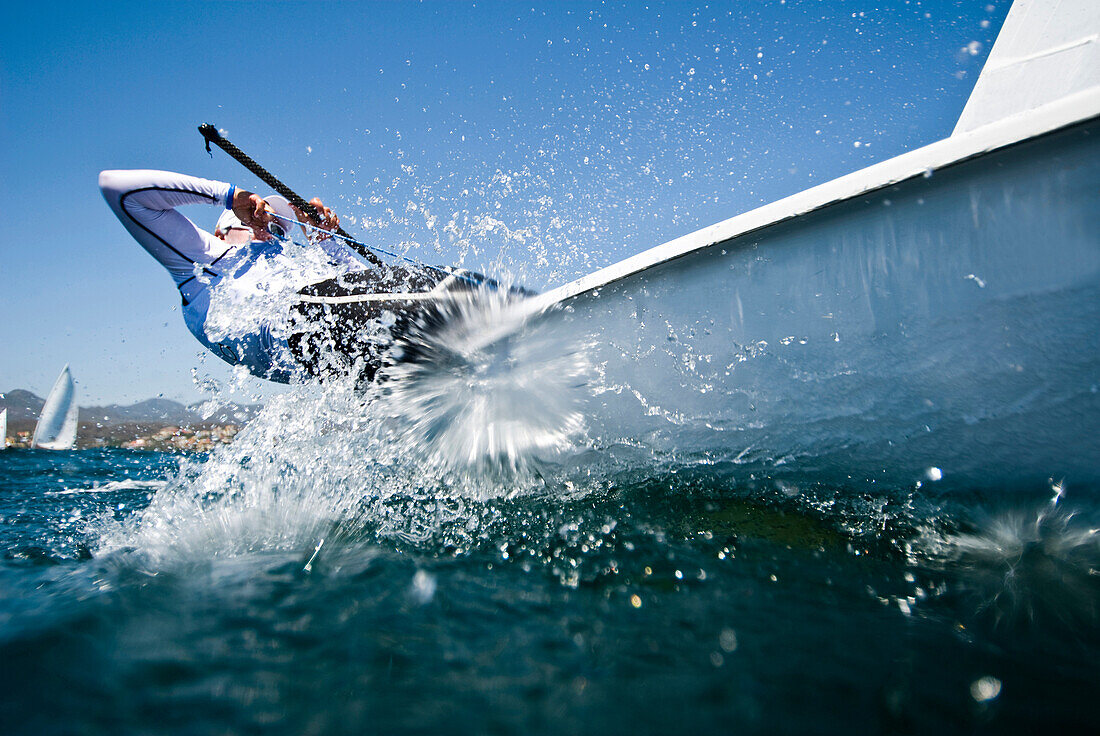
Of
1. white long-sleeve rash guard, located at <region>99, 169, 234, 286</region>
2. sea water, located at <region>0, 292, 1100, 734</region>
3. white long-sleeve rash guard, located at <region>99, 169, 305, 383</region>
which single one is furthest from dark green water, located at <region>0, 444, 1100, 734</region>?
white long-sleeve rash guard, located at <region>99, 169, 234, 286</region>

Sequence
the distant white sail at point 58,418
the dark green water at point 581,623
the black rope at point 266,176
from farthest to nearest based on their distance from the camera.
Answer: the distant white sail at point 58,418, the black rope at point 266,176, the dark green water at point 581,623

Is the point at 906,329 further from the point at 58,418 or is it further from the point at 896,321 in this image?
the point at 58,418

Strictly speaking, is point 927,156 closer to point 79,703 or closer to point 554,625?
point 554,625

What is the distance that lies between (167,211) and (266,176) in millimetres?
788

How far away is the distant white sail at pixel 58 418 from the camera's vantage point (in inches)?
776

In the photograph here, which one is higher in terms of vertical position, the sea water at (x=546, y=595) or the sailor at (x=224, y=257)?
the sailor at (x=224, y=257)

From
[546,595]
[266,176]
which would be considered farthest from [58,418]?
[546,595]

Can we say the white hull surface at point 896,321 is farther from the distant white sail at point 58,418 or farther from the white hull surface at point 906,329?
the distant white sail at point 58,418

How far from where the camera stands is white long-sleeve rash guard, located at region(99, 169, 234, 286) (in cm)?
263

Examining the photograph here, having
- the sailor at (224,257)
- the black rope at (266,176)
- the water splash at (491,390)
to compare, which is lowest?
the water splash at (491,390)

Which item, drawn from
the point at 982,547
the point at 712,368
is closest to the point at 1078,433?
the point at 982,547

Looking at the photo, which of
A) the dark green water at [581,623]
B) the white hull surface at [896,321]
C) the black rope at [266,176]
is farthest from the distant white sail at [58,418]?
the white hull surface at [896,321]

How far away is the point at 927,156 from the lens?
139 cm

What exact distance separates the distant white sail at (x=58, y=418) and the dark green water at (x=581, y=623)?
2622 centimetres
